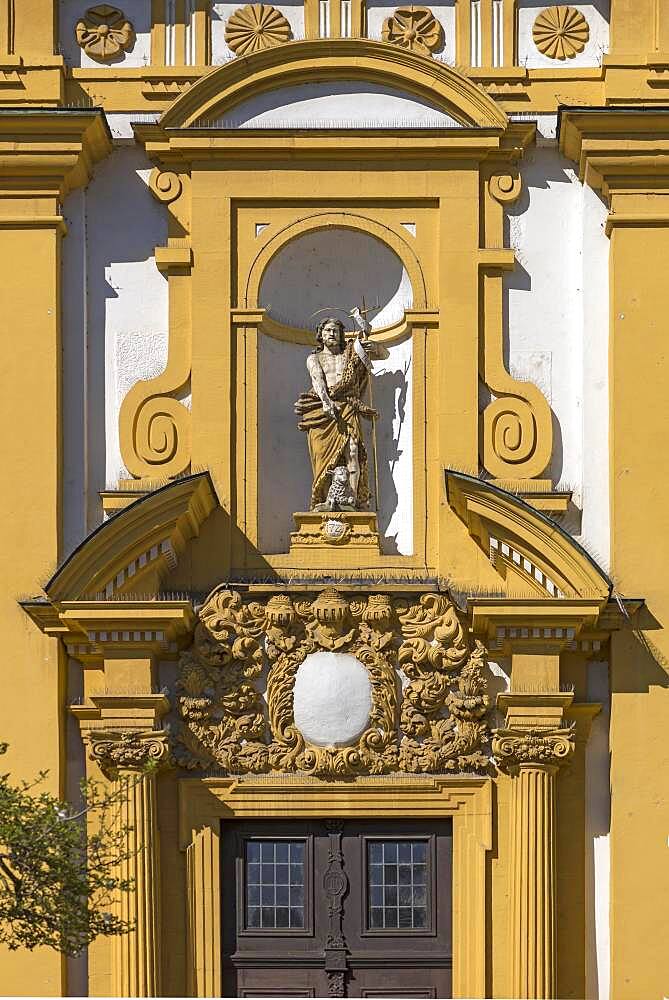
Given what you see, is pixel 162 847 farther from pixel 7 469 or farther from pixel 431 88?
pixel 431 88

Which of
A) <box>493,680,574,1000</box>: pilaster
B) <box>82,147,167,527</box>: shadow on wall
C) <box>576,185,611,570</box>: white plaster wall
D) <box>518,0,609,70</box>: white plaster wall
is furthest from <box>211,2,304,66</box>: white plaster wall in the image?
<box>493,680,574,1000</box>: pilaster

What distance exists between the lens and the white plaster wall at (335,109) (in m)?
18.6

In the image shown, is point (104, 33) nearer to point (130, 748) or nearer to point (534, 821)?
point (130, 748)

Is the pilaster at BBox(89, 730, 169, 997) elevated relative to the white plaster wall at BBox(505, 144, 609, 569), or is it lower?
lower

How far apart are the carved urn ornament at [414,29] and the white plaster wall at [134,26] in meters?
1.59

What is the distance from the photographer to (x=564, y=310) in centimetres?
1852

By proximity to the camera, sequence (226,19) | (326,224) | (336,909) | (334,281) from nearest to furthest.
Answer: (336,909), (326,224), (226,19), (334,281)

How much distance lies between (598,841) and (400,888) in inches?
51.7

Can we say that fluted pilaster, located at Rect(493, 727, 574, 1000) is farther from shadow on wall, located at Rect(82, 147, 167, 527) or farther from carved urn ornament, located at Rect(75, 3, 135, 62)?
carved urn ornament, located at Rect(75, 3, 135, 62)

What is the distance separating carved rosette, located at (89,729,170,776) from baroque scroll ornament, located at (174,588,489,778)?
307mm

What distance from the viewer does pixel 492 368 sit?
725 inches

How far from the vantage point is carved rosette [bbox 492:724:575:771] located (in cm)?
1769

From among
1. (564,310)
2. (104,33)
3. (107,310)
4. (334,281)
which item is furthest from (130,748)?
(104,33)

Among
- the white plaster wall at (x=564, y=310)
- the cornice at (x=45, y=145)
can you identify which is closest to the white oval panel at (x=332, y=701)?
the white plaster wall at (x=564, y=310)
